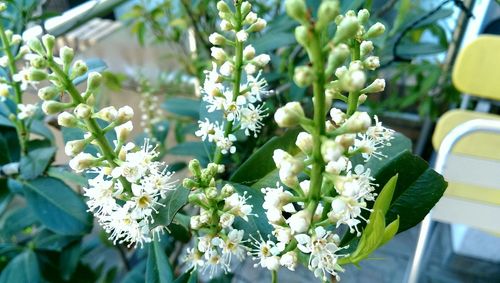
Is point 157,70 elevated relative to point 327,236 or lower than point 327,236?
lower

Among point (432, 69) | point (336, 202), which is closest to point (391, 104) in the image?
point (432, 69)

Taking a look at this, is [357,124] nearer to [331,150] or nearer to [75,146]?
[331,150]

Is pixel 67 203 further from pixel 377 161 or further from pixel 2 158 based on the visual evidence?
pixel 377 161

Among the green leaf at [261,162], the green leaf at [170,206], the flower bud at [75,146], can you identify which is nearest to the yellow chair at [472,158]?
the green leaf at [261,162]

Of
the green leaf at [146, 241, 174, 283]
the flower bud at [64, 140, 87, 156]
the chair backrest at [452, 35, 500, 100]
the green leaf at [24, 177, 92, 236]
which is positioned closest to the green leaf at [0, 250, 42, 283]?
the green leaf at [24, 177, 92, 236]

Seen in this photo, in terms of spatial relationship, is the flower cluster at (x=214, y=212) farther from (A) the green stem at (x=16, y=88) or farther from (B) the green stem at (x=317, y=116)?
(A) the green stem at (x=16, y=88)

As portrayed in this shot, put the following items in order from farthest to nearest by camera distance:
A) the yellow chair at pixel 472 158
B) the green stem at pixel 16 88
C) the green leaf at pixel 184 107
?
1. the green leaf at pixel 184 107
2. the yellow chair at pixel 472 158
3. the green stem at pixel 16 88

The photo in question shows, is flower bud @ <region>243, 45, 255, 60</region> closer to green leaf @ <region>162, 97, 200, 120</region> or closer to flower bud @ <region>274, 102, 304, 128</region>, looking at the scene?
flower bud @ <region>274, 102, 304, 128</region>
